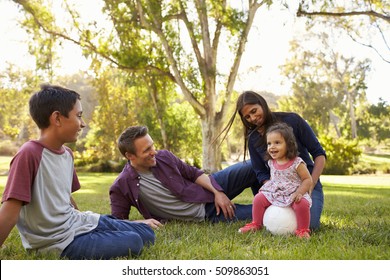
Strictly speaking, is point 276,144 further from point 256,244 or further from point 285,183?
point 256,244

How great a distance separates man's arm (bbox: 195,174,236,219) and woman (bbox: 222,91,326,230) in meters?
0.42

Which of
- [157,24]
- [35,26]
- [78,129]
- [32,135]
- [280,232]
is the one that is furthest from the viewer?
[32,135]

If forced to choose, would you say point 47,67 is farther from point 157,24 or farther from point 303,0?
point 303,0

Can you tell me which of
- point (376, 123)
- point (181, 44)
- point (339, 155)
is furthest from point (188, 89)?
point (376, 123)

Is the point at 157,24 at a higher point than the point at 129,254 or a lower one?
higher

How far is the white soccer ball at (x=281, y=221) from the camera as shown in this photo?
162 inches

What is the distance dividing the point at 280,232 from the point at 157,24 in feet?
40.7

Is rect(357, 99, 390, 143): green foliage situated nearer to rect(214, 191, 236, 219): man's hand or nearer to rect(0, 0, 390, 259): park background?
rect(0, 0, 390, 259): park background

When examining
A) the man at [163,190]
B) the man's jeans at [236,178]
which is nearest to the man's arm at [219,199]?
the man at [163,190]

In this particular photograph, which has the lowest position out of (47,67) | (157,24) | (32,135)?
(32,135)

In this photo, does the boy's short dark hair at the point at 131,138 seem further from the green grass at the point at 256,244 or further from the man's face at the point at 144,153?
the green grass at the point at 256,244

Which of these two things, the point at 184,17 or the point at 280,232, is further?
the point at 184,17

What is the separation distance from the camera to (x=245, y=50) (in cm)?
1595
